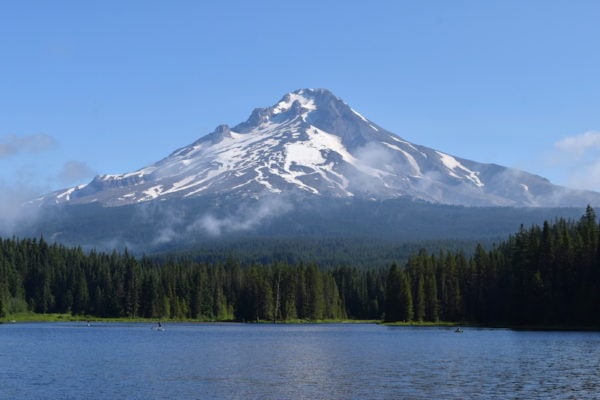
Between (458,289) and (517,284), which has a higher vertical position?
(458,289)

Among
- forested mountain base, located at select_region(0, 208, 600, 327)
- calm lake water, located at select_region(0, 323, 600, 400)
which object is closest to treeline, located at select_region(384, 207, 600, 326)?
forested mountain base, located at select_region(0, 208, 600, 327)

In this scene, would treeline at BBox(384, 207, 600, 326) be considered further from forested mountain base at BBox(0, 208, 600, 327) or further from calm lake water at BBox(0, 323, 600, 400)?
calm lake water at BBox(0, 323, 600, 400)

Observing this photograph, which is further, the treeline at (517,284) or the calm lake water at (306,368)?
the treeline at (517,284)

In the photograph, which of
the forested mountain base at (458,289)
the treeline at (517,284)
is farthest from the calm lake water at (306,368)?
the forested mountain base at (458,289)

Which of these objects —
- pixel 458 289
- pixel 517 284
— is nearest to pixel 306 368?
pixel 517 284

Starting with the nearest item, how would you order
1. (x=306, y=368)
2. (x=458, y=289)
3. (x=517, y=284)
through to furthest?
1. (x=306, y=368)
2. (x=517, y=284)
3. (x=458, y=289)

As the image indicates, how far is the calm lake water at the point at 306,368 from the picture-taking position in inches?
2263

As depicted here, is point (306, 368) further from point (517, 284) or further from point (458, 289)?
point (458, 289)

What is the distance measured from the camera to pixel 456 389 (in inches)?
2296

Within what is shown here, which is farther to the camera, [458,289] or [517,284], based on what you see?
[458,289]

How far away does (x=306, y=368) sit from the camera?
74688 mm

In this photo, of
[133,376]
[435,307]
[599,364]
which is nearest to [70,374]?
[133,376]

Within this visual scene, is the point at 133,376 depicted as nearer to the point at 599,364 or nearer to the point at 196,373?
the point at 196,373

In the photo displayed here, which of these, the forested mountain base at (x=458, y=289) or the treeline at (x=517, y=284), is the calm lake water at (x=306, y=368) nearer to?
the treeline at (x=517, y=284)
